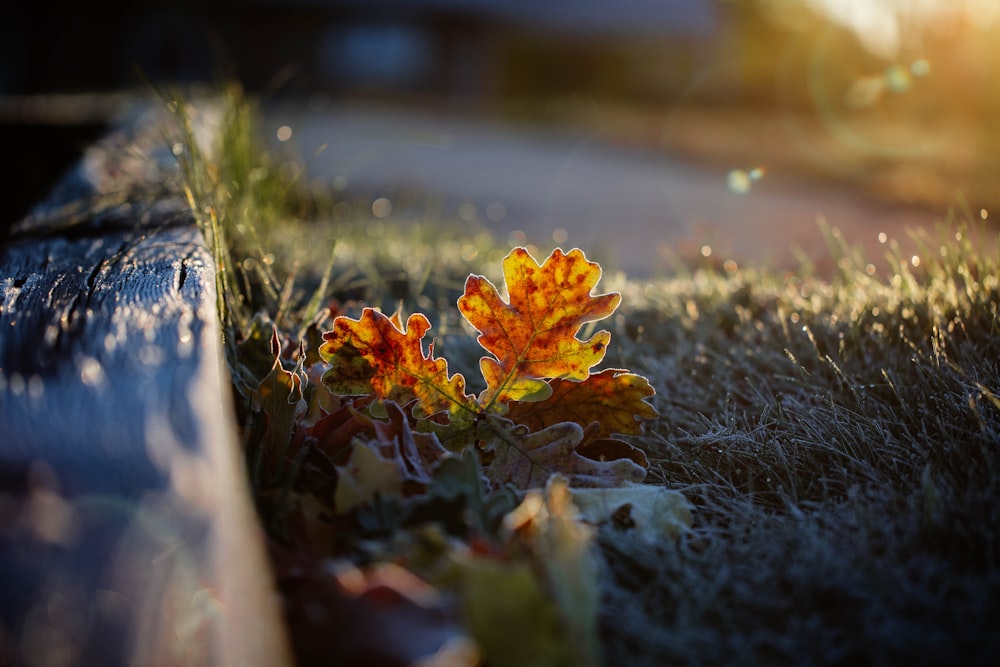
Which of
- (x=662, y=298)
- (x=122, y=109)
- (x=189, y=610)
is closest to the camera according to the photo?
(x=189, y=610)

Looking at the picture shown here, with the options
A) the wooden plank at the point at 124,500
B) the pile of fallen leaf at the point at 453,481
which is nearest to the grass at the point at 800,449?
the pile of fallen leaf at the point at 453,481

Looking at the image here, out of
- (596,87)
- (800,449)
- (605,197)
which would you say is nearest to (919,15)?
(596,87)

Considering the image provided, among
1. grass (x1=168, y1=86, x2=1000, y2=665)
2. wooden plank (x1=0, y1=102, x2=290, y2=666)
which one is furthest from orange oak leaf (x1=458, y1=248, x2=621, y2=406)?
wooden plank (x1=0, y1=102, x2=290, y2=666)

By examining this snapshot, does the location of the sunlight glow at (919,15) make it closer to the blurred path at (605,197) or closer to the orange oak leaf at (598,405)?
the blurred path at (605,197)

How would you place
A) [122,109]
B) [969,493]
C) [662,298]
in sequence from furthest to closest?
[122,109]
[662,298]
[969,493]

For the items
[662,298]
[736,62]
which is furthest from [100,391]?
[736,62]

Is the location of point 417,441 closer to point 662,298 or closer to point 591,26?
point 662,298

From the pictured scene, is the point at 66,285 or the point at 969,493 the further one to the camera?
the point at 66,285

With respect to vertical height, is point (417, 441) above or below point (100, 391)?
below
